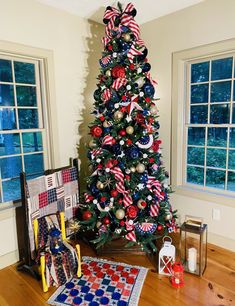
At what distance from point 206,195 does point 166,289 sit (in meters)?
1.24

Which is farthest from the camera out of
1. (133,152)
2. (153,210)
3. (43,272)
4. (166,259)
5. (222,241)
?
(222,241)

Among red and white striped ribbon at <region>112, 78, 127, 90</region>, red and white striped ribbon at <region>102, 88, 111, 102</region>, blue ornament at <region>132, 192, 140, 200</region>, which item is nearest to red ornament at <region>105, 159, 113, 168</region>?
blue ornament at <region>132, 192, 140, 200</region>

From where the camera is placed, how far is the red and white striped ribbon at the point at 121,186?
2402 mm

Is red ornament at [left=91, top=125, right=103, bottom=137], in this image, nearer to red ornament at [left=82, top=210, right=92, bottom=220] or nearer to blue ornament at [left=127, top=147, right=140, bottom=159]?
blue ornament at [left=127, top=147, right=140, bottom=159]

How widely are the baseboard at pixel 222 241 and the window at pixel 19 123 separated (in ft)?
7.48

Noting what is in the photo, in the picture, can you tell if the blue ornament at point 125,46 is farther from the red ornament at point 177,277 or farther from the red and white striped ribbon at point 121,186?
the red ornament at point 177,277

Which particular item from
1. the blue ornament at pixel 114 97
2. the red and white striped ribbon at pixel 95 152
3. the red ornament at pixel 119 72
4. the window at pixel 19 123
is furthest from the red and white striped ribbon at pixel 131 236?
the red ornament at pixel 119 72

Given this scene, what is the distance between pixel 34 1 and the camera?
8.29ft

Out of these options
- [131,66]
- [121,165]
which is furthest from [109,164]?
[131,66]

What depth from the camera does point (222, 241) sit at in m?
2.76

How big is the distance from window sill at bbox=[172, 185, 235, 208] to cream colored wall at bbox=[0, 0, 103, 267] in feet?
4.58

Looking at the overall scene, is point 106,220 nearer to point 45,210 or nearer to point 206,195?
point 45,210

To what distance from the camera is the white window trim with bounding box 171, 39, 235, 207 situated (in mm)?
2666

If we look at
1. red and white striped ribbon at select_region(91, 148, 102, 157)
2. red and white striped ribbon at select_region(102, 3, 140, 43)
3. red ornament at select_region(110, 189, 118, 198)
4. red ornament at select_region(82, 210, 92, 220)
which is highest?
red and white striped ribbon at select_region(102, 3, 140, 43)
